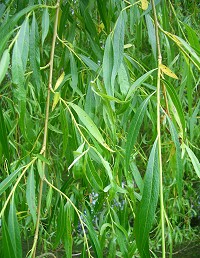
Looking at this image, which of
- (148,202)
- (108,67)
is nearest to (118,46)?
(108,67)

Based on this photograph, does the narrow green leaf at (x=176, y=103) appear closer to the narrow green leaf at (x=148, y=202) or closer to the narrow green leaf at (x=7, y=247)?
the narrow green leaf at (x=148, y=202)

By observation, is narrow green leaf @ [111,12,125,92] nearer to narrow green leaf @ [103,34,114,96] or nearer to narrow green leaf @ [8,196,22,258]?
narrow green leaf @ [103,34,114,96]

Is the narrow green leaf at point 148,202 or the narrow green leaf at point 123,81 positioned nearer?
the narrow green leaf at point 148,202

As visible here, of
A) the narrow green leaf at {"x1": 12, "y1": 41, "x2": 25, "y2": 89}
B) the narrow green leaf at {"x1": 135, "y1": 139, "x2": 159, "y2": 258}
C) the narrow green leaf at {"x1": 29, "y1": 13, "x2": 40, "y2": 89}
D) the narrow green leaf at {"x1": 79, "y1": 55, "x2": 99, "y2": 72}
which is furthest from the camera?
the narrow green leaf at {"x1": 79, "y1": 55, "x2": 99, "y2": 72}

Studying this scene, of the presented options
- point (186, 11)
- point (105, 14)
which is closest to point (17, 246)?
point (105, 14)

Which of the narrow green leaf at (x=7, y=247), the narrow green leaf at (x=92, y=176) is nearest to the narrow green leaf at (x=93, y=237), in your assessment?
the narrow green leaf at (x=92, y=176)

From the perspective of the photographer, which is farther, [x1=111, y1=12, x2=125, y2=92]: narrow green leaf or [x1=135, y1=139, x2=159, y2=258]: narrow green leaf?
[x1=111, y1=12, x2=125, y2=92]: narrow green leaf

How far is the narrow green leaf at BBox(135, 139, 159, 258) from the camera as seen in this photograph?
0.46 meters

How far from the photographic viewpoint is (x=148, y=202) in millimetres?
462

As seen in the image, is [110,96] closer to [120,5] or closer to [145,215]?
[145,215]

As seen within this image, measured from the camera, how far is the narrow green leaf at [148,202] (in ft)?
1.51

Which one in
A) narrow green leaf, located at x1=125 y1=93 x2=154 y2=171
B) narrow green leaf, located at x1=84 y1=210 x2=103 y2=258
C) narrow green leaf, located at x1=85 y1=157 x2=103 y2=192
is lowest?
narrow green leaf, located at x1=84 y1=210 x2=103 y2=258

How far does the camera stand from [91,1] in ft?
2.94

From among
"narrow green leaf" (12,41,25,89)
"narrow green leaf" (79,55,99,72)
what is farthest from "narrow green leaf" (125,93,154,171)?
"narrow green leaf" (79,55,99,72)
